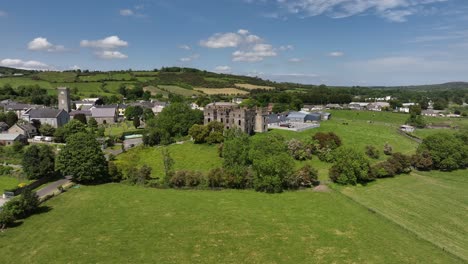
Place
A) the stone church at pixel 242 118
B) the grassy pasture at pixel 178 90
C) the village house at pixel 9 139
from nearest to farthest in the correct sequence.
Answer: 1. the village house at pixel 9 139
2. the stone church at pixel 242 118
3. the grassy pasture at pixel 178 90

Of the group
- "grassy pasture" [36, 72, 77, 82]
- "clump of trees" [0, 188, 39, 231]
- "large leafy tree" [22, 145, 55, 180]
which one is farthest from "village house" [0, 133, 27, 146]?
"grassy pasture" [36, 72, 77, 82]

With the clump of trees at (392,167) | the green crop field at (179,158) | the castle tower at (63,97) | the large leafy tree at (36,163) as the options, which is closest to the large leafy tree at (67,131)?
the green crop field at (179,158)

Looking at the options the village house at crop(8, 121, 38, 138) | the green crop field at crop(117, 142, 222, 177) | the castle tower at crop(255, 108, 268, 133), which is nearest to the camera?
the green crop field at crop(117, 142, 222, 177)

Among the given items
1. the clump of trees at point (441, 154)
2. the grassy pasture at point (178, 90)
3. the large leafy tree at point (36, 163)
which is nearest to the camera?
the large leafy tree at point (36, 163)

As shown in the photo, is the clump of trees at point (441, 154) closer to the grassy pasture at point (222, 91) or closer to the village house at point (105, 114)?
the village house at point (105, 114)

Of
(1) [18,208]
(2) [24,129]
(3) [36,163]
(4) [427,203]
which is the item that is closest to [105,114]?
(2) [24,129]

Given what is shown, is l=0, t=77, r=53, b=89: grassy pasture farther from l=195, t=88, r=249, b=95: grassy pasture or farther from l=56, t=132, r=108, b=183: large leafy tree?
l=56, t=132, r=108, b=183: large leafy tree
